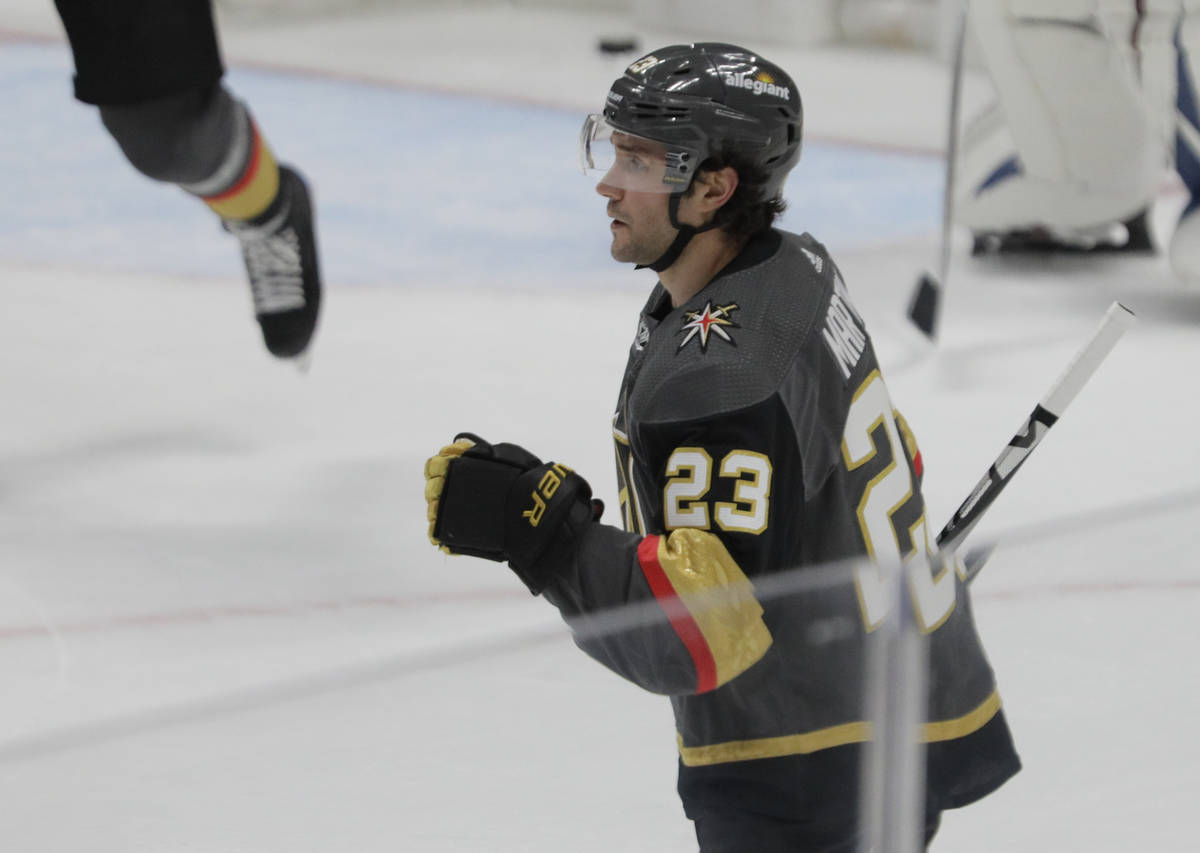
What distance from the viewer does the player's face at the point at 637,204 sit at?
4.44 feet

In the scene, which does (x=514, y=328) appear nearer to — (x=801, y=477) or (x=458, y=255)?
(x=458, y=255)

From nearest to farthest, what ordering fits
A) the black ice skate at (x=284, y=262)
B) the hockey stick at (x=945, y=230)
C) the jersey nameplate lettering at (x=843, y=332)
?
the jersey nameplate lettering at (x=843, y=332)
the black ice skate at (x=284, y=262)
the hockey stick at (x=945, y=230)

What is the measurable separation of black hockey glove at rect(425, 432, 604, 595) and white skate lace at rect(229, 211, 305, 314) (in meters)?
1.88

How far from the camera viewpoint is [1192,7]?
3.84m

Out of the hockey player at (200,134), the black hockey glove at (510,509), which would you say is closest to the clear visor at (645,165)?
the black hockey glove at (510,509)

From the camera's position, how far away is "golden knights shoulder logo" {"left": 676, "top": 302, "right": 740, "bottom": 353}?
4.01ft

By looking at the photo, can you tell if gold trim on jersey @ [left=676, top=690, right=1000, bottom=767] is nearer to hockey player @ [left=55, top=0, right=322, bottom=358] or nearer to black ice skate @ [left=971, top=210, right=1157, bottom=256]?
hockey player @ [left=55, top=0, right=322, bottom=358]

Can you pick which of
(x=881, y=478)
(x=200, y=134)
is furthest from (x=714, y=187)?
(x=200, y=134)

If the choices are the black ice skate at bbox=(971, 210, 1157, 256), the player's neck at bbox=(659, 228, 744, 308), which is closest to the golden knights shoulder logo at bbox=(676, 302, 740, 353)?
the player's neck at bbox=(659, 228, 744, 308)

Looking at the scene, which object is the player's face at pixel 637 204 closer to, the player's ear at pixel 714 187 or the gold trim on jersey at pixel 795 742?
the player's ear at pixel 714 187

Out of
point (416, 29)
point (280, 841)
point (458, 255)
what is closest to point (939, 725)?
point (280, 841)

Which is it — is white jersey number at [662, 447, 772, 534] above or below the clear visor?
below

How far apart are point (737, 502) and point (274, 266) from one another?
2.03 metres

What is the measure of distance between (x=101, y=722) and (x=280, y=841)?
0.22 meters
